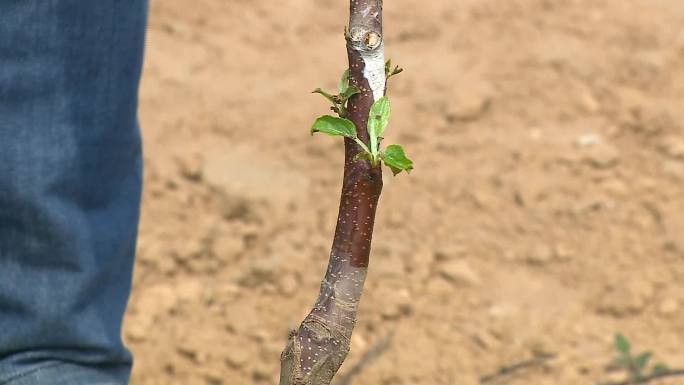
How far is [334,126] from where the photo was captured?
3.68 feet

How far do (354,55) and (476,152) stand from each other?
1.76 m

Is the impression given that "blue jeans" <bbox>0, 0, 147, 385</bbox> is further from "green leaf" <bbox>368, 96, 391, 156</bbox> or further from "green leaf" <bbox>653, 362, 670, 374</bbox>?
"green leaf" <bbox>653, 362, 670, 374</bbox>

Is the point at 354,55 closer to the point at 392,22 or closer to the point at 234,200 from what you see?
the point at 234,200

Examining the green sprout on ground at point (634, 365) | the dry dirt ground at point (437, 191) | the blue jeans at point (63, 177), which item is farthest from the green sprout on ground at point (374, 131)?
the dry dirt ground at point (437, 191)

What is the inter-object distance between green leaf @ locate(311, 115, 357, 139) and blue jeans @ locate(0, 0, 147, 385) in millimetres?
592

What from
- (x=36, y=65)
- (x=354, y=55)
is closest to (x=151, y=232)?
(x=36, y=65)

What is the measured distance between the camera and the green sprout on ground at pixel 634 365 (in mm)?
1971

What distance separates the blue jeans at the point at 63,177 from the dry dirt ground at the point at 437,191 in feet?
1.86

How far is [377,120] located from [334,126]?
5cm

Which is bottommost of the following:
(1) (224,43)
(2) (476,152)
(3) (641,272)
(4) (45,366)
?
(4) (45,366)

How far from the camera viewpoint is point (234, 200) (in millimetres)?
2707

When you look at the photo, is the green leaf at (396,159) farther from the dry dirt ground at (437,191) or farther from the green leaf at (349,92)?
the dry dirt ground at (437,191)

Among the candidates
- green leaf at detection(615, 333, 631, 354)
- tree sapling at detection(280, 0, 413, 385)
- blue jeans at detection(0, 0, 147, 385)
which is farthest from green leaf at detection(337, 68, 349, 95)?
green leaf at detection(615, 333, 631, 354)

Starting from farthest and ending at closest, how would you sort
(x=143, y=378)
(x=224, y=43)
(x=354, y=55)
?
(x=224, y=43), (x=143, y=378), (x=354, y=55)
